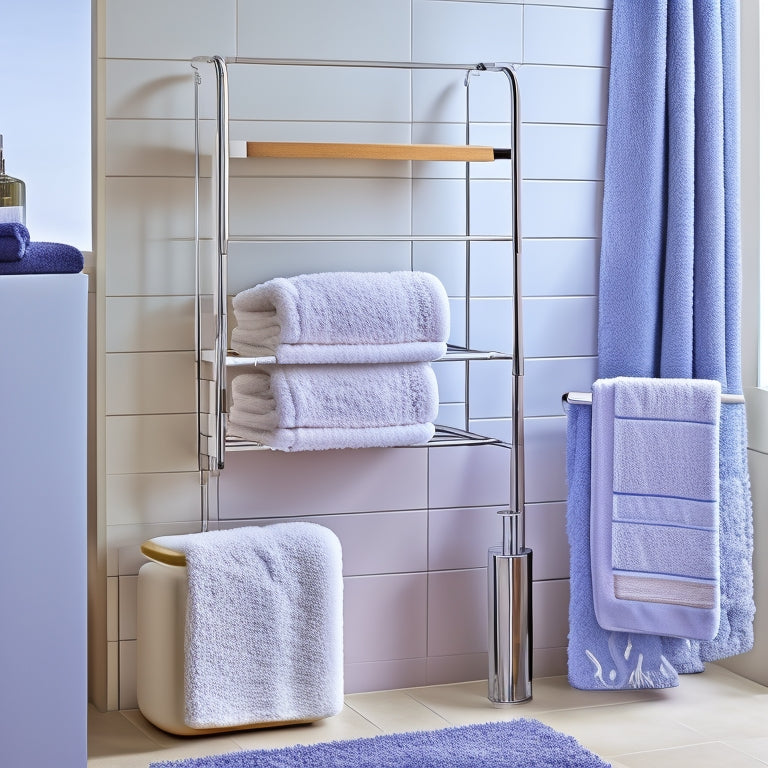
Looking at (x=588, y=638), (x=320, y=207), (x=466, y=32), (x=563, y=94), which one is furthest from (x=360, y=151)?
(x=588, y=638)

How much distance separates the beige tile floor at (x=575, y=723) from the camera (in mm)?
1921

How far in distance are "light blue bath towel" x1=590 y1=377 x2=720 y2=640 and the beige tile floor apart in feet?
0.49

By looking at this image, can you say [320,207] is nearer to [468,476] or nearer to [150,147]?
[150,147]

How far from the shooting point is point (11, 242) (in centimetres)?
145

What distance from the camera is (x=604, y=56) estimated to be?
2.31 m

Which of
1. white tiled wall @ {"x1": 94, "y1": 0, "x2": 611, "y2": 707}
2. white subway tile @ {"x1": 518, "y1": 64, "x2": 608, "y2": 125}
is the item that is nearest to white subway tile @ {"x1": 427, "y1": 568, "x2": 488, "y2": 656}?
white tiled wall @ {"x1": 94, "y1": 0, "x2": 611, "y2": 707}

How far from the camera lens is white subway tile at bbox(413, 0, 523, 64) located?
221 centimetres

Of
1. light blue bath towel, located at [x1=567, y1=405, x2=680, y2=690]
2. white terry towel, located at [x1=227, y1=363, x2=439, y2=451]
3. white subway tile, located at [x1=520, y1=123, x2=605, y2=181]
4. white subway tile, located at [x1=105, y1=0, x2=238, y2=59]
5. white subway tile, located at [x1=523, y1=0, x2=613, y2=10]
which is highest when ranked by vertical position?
white subway tile, located at [x1=523, y1=0, x2=613, y2=10]

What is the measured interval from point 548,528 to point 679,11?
104cm

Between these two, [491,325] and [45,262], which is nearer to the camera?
[45,262]

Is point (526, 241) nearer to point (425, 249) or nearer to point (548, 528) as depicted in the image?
point (425, 249)

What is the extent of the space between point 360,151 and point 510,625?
2.96ft

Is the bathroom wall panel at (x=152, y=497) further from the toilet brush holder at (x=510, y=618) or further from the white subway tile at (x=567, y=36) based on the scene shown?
the white subway tile at (x=567, y=36)

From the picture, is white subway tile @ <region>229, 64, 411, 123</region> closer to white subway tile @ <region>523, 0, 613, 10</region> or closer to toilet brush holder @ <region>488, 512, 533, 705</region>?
white subway tile @ <region>523, 0, 613, 10</region>
